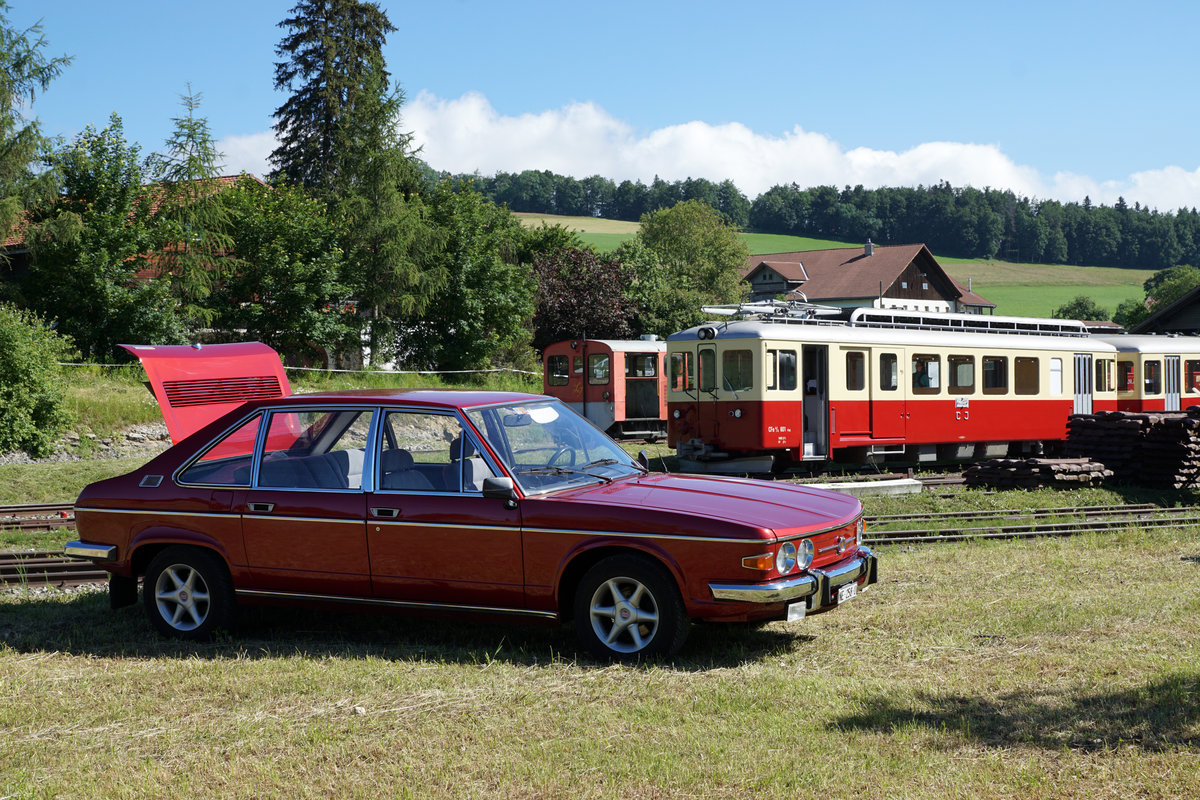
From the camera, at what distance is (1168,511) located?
14203 millimetres

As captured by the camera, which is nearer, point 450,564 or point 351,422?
point 450,564

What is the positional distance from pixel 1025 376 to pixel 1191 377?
715cm

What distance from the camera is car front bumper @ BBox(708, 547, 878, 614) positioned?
596cm

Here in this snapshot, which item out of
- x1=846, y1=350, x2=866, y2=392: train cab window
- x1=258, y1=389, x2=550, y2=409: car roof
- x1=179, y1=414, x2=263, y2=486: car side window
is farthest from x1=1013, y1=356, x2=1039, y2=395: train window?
x1=179, y1=414, x2=263, y2=486: car side window

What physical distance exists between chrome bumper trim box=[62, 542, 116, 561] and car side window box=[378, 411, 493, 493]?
2084 mm

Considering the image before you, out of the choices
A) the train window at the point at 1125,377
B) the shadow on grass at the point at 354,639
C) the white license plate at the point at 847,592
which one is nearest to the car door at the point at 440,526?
the shadow on grass at the point at 354,639

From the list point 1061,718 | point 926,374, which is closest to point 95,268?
point 926,374

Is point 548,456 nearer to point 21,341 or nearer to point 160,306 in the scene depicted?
point 21,341

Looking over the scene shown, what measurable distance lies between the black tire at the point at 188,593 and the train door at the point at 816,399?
1371cm

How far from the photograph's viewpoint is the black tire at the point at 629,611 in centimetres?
615

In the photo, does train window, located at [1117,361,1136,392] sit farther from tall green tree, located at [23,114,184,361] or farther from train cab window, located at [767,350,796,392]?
tall green tree, located at [23,114,184,361]

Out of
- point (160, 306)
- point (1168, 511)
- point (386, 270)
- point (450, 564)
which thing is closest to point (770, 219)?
point (386, 270)

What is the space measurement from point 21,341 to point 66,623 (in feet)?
47.9

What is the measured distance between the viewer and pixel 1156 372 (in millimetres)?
25844
